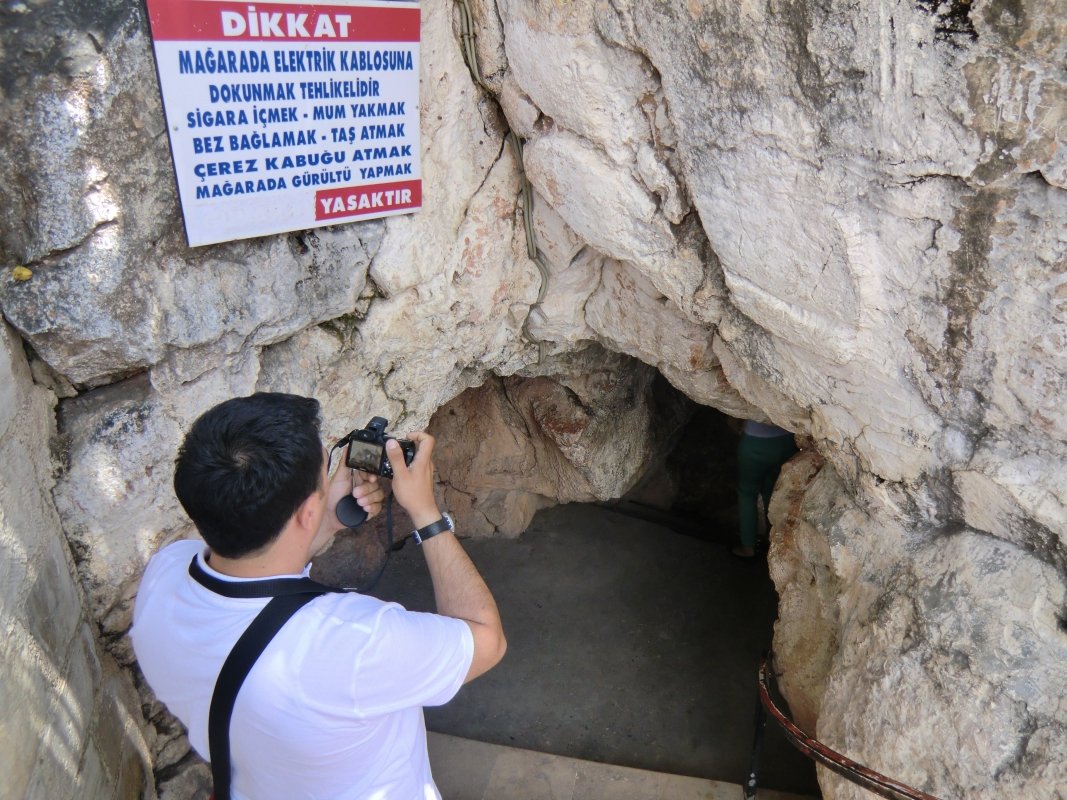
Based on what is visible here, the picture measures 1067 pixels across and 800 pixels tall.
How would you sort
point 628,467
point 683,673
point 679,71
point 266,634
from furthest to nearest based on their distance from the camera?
point 628,467 < point 683,673 < point 679,71 < point 266,634

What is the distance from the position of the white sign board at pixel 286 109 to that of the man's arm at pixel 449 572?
2.19 feet

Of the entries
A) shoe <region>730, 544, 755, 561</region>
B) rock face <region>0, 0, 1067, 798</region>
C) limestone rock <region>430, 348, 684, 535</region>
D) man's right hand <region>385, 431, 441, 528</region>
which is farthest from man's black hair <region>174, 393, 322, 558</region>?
shoe <region>730, 544, 755, 561</region>

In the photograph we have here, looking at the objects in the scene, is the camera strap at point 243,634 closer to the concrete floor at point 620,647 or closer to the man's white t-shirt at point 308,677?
the man's white t-shirt at point 308,677

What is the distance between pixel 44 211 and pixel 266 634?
0.91 metres

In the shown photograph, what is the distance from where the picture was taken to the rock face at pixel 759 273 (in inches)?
55.9

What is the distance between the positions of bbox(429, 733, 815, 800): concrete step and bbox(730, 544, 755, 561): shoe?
1.45 meters

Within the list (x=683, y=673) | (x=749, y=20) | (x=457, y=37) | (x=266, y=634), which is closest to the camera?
(x=266, y=634)

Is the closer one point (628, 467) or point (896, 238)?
point (896, 238)

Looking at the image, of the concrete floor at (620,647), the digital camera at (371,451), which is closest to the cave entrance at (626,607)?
the concrete floor at (620,647)

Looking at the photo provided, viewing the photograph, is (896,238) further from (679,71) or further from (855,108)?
(679,71)

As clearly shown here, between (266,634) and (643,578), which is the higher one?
(266,634)

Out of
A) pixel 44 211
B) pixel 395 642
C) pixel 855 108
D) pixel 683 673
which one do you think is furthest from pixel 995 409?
pixel 683 673

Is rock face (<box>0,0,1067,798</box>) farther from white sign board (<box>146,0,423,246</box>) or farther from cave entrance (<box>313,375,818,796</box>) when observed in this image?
cave entrance (<box>313,375,818,796</box>)

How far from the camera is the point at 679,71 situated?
169 centimetres
